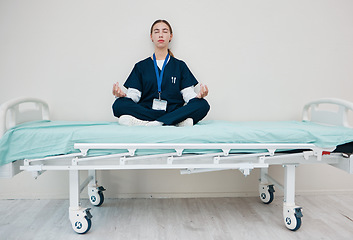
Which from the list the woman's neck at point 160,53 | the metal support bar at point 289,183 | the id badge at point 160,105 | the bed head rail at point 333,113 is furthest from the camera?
the woman's neck at point 160,53

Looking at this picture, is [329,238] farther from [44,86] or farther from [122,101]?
[44,86]

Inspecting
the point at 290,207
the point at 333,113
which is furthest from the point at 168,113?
the point at 333,113

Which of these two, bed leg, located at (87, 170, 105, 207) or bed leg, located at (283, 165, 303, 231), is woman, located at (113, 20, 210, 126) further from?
bed leg, located at (283, 165, 303, 231)

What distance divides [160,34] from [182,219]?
157 centimetres

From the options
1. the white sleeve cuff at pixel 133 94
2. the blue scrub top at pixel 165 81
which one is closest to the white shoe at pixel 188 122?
the blue scrub top at pixel 165 81

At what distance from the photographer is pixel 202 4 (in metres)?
2.81

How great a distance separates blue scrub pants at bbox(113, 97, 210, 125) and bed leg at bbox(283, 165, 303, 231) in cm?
74

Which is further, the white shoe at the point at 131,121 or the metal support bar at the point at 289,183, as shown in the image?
the white shoe at the point at 131,121

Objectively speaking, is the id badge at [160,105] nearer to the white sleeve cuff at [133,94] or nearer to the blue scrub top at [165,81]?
the blue scrub top at [165,81]

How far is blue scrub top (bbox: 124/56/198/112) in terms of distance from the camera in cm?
254

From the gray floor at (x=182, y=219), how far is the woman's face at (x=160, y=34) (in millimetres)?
1450

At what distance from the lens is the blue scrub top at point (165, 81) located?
254cm

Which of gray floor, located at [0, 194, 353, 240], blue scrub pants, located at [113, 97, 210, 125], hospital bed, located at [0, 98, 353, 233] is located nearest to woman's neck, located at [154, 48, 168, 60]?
blue scrub pants, located at [113, 97, 210, 125]

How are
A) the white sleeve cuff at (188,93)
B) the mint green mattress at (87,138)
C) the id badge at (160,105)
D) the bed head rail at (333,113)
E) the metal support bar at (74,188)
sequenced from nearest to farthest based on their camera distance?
the mint green mattress at (87,138) < the metal support bar at (74,188) < the bed head rail at (333,113) < the id badge at (160,105) < the white sleeve cuff at (188,93)
